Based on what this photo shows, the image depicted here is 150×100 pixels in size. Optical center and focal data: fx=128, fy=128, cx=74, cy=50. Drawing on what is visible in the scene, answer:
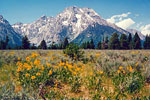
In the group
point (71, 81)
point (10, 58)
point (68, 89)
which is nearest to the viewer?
point (68, 89)

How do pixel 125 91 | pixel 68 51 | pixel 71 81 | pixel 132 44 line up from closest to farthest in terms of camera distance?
pixel 125 91, pixel 71 81, pixel 68 51, pixel 132 44

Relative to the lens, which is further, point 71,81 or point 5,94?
point 71,81

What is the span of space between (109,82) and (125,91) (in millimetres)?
883

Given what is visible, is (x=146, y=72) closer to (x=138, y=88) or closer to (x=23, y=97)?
(x=138, y=88)

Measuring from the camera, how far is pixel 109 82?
4.92 meters

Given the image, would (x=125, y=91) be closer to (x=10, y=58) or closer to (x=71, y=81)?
(x=71, y=81)

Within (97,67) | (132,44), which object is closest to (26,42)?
(132,44)

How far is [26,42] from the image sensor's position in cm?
6219

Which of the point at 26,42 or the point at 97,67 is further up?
the point at 26,42

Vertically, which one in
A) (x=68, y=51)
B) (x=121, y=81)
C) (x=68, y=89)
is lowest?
(x=68, y=89)

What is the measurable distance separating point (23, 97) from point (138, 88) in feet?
11.4

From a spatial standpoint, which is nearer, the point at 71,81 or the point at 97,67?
the point at 71,81

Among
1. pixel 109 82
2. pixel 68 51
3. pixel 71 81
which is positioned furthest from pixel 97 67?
pixel 68 51

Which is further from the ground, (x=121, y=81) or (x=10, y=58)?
(x=10, y=58)
